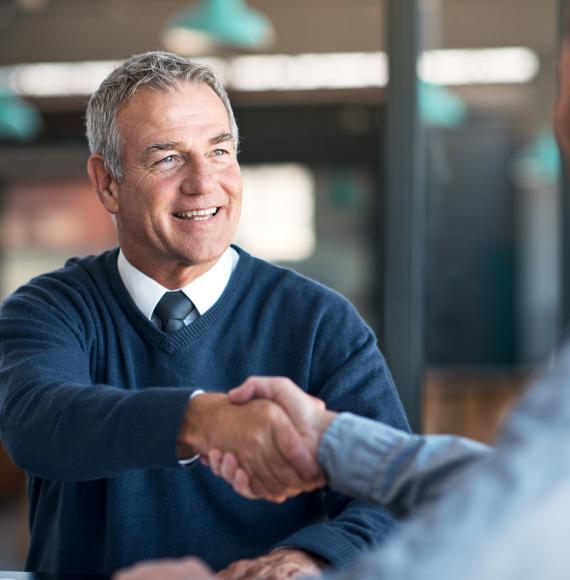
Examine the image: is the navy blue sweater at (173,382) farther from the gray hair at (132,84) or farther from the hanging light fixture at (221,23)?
the hanging light fixture at (221,23)

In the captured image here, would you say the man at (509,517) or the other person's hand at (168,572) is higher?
the man at (509,517)

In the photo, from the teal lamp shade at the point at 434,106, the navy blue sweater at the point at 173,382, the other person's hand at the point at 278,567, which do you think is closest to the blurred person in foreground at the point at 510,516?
the other person's hand at the point at 278,567

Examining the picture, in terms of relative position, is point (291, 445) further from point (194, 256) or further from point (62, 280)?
point (62, 280)

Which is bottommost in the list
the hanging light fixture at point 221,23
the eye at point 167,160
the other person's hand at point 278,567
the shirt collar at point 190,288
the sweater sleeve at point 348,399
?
the other person's hand at point 278,567

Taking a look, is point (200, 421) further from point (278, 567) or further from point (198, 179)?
point (198, 179)

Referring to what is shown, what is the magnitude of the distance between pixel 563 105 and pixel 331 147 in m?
7.16

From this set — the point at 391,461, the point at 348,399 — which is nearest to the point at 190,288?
the point at 348,399

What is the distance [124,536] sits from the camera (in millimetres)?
1604

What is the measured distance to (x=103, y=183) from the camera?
1.85 m

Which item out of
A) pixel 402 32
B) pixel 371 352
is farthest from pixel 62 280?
pixel 402 32

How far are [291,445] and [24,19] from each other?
22.7ft

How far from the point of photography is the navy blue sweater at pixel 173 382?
1509 millimetres

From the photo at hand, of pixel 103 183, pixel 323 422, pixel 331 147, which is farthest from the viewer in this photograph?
pixel 331 147

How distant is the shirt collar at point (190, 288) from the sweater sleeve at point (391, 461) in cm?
57
